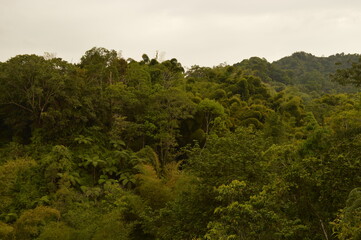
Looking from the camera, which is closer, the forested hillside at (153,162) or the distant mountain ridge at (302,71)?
the forested hillside at (153,162)

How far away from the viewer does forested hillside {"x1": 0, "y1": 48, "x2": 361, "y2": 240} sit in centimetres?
852

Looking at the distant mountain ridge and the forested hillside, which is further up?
the distant mountain ridge

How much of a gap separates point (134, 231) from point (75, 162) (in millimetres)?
6304

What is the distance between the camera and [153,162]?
18.6 m

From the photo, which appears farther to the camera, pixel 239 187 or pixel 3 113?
pixel 3 113

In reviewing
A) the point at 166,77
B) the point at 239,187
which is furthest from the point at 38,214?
the point at 166,77

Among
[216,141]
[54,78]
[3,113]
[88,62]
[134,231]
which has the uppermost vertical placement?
→ [88,62]

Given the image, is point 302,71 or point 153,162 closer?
point 153,162

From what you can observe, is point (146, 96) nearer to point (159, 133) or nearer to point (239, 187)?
point (159, 133)

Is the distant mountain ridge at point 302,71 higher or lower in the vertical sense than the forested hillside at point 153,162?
higher

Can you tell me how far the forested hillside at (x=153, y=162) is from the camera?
335 inches

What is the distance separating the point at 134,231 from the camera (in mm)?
13883

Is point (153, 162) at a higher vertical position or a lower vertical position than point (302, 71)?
lower

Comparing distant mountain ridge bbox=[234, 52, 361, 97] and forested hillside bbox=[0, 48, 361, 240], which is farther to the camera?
distant mountain ridge bbox=[234, 52, 361, 97]
